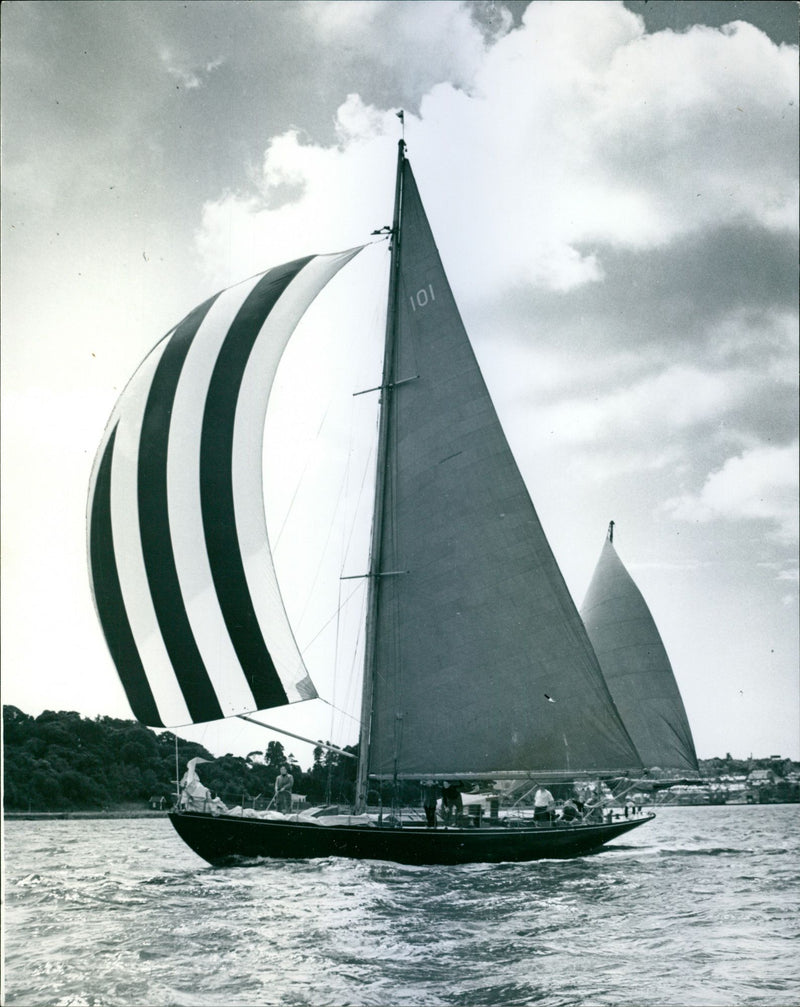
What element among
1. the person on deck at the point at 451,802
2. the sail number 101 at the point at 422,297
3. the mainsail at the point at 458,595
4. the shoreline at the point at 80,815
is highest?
the sail number 101 at the point at 422,297

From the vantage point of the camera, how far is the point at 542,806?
1002 cm

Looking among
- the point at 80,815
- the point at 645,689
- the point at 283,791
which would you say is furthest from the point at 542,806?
the point at 80,815

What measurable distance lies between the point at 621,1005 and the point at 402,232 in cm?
739

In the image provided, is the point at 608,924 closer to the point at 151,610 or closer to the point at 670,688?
the point at 151,610

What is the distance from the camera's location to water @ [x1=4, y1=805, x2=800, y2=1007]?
4621 mm

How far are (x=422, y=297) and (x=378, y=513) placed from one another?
2241 millimetres

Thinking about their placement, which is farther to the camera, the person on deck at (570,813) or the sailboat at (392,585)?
the person on deck at (570,813)

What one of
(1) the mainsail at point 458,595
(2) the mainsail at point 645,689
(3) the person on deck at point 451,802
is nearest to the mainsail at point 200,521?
(1) the mainsail at point 458,595

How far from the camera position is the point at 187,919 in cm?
590

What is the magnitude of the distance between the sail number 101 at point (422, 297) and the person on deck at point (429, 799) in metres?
4.71

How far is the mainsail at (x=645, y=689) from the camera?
15070 mm

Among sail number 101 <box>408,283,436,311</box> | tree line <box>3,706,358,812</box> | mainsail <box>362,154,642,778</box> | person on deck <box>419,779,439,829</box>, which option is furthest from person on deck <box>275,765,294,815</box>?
sail number 101 <box>408,283,436,311</box>

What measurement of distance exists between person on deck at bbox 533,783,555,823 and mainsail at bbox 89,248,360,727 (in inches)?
147

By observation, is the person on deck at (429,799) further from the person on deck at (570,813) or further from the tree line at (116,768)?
the person on deck at (570,813)
